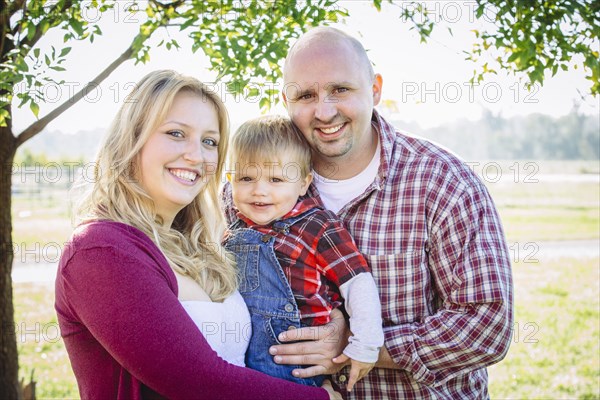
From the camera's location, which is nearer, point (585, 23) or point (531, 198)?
point (585, 23)

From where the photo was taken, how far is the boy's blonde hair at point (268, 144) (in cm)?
248

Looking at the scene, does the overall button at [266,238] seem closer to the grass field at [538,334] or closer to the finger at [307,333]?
the finger at [307,333]

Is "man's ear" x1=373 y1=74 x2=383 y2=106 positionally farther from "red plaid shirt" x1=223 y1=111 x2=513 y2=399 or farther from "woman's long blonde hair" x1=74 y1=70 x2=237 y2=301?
"woman's long blonde hair" x1=74 y1=70 x2=237 y2=301

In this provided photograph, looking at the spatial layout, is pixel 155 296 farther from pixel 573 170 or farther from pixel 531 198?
pixel 573 170

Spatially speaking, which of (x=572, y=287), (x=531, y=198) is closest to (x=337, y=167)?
(x=572, y=287)

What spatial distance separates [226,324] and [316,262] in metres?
0.48

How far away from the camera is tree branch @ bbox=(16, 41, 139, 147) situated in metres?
3.47

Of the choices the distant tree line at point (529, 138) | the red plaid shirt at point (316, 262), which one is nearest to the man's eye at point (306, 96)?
the red plaid shirt at point (316, 262)

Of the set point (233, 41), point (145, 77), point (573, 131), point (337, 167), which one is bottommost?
point (337, 167)

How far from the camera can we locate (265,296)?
7.62ft

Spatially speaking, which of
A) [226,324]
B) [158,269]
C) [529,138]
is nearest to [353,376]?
[226,324]

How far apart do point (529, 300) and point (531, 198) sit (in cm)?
1731

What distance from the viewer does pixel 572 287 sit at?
923cm

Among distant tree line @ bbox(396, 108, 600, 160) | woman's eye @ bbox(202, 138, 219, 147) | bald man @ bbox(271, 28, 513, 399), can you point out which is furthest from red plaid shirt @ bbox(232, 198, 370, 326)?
distant tree line @ bbox(396, 108, 600, 160)
